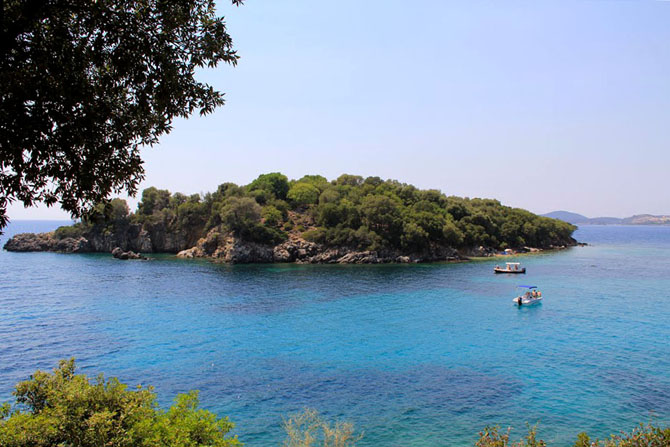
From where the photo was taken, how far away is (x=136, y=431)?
12.8m

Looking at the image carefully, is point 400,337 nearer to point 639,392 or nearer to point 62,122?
point 639,392

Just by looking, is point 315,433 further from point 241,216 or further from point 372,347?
point 241,216

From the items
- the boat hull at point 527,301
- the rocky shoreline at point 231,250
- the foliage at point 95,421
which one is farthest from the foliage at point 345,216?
the foliage at point 95,421

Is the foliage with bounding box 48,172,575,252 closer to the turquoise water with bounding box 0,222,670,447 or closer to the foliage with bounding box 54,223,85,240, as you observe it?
the foliage with bounding box 54,223,85,240

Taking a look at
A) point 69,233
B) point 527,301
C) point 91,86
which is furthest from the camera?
point 69,233

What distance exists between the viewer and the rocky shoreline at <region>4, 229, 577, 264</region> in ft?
300

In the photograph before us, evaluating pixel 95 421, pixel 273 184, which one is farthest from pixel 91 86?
pixel 273 184

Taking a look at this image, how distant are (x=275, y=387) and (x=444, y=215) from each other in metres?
90.9

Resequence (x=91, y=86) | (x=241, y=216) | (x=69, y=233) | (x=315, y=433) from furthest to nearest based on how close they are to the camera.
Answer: (x=69, y=233) < (x=241, y=216) < (x=315, y=433) < (x=91, y=86)

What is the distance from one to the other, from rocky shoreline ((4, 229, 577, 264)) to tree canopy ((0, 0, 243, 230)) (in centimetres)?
8186

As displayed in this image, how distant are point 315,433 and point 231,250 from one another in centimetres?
7422

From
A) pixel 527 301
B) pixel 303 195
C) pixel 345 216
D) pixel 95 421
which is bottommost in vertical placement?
pixel 527 301

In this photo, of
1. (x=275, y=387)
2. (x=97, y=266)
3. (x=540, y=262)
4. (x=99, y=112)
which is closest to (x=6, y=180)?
(x=99, y=112)

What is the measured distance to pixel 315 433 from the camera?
19.1 metres
